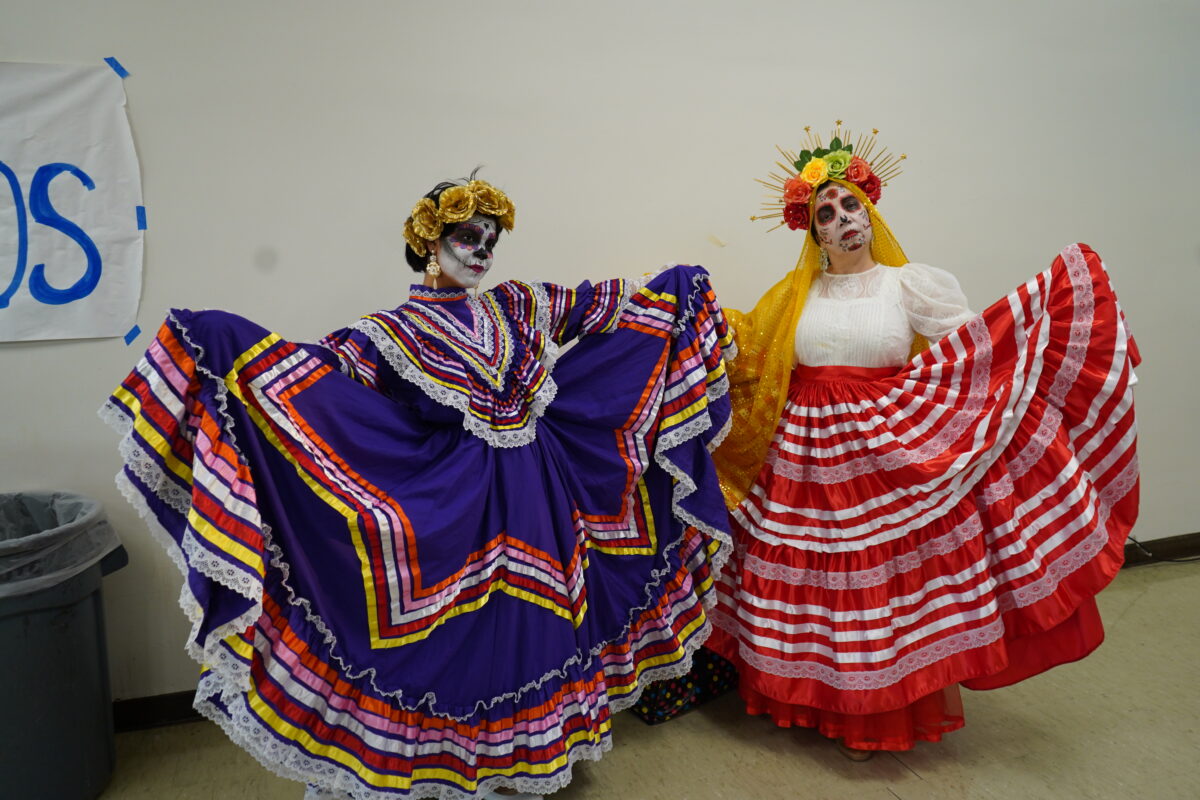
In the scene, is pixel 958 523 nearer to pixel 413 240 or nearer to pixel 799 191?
pixel 799 191

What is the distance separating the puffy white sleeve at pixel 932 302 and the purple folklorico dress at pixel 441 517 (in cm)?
53

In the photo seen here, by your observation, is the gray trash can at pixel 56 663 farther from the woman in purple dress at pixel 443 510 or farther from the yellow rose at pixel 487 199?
the yellow rose at pixel 487 199

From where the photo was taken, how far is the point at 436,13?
237cm

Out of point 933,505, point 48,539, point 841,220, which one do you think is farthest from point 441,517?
point 841,220

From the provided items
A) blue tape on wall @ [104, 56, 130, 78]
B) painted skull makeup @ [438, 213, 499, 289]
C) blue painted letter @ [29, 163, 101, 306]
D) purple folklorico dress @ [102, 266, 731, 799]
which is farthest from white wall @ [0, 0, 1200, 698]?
purple folklorico dress @ [102, 266, 731, 799]

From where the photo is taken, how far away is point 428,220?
1895 millimetres

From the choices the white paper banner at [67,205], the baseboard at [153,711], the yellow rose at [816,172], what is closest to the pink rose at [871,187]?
the yellow rose at [816,172]

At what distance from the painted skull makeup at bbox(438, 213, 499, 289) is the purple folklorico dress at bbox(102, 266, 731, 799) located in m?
0.07

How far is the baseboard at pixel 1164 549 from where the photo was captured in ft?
11.0

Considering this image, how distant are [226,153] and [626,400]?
132 centimetres

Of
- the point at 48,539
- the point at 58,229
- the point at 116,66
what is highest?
the point at 116,66

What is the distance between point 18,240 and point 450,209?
1.17 meters

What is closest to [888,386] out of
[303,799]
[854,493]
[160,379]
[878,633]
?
[854,493]

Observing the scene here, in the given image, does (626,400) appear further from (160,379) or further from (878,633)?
(160,379)
